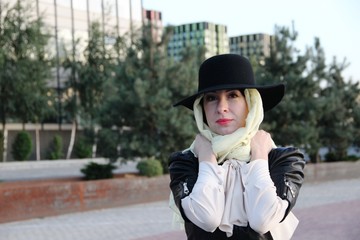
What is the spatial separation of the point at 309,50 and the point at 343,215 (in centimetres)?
838

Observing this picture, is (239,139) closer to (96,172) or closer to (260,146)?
A: (260,146)

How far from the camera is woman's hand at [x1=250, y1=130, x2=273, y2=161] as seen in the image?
6.31 ft

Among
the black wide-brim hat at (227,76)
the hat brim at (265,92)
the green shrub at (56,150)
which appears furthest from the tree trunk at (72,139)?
the black wide-brim hat at (227,76)

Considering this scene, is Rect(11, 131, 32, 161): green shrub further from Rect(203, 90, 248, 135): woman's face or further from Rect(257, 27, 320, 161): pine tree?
Rect(203, 90, 248, 135): woman's face

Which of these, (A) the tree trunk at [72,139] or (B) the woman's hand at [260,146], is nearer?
(B) the woman's hand at [260,146]

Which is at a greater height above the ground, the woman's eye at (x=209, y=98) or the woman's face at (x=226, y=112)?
the woman's eye at (x=209, y=98)

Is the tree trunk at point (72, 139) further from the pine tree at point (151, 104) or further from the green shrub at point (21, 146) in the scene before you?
the pine tree at point (151, 104)

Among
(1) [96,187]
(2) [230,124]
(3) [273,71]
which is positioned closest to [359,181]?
(3) [273,71]

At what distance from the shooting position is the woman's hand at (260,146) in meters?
1.92

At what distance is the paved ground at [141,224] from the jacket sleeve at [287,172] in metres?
5.67

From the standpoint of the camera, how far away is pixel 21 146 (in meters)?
29.9

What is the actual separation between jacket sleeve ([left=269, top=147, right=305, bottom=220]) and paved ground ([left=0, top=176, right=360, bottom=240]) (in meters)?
5.67

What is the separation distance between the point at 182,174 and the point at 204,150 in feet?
0.43

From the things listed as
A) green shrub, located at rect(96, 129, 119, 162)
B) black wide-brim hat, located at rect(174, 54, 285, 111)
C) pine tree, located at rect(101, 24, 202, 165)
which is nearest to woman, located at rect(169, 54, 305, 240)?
black wide-brim hat, located at rect(174, 54, 285, 111)
